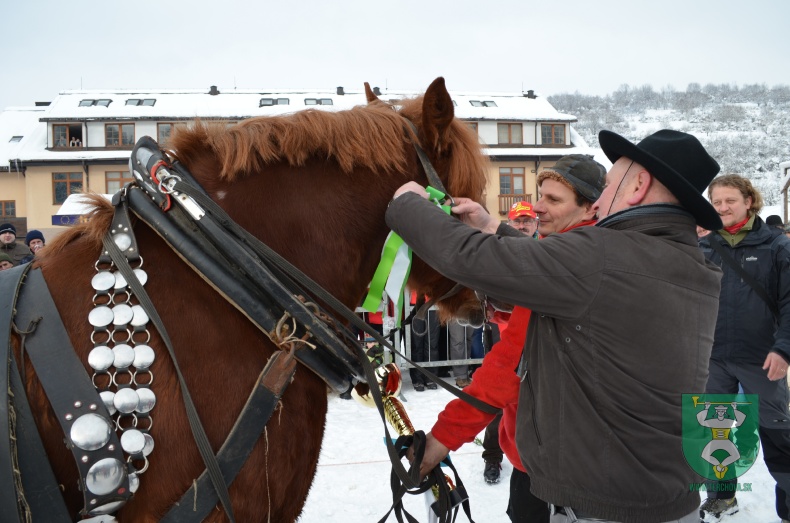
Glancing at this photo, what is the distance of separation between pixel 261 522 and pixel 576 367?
95cm

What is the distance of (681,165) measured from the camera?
5.05 feet

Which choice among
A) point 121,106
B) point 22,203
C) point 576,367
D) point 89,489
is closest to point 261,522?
point 89,489

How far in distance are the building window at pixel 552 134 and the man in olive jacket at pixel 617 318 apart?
26.5m

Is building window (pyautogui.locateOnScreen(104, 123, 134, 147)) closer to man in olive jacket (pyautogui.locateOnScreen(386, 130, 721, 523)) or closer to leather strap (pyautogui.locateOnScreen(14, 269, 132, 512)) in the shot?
leather strap (pyautogui.locateOnScreen(14, 269, 132, 512))

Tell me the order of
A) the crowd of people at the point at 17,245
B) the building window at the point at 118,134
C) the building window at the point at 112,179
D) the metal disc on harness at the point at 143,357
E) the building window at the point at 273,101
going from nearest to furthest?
the metal disc on harness at the point at 143,357, the crowd of people at the point at 17,245, the building window at the point at 112,179, the building window at the point at 118,134, the building window at the point at 273,101

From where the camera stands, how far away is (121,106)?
2494cm

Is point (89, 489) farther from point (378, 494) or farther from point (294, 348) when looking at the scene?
point (378, 494)

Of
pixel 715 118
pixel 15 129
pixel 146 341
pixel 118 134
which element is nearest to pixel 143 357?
pixel 146 341

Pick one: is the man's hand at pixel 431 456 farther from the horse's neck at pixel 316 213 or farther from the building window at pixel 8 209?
the building window at pixel 8 209

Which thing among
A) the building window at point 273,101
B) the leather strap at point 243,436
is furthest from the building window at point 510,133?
the leather strap at point 243,436

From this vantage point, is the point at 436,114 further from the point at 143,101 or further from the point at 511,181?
the point at 143,101

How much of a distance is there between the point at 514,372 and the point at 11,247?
23.2 feet

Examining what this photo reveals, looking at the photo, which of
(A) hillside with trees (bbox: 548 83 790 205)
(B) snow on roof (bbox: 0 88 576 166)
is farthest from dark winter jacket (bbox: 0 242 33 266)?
(A) hillside with trees (bbox: 548 83 790 205)

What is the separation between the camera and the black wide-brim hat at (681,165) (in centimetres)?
147
